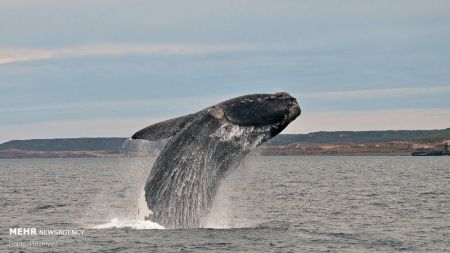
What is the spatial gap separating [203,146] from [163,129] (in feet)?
4.00

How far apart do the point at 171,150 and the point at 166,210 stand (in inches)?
65.5

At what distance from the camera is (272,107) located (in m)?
19.4

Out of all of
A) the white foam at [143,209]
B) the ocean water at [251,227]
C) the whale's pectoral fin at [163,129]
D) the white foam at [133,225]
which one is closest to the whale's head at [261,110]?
the whale's pectoral fin at [163,129]

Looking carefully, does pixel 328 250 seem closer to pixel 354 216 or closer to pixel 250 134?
pixel 250 134

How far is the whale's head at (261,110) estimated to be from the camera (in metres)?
19.2

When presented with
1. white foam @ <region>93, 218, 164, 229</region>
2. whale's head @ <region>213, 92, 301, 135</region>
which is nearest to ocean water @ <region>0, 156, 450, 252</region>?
white foam @ <region>93, 218, 164, 229</region>

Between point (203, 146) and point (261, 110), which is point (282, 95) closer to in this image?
point (261, 110)

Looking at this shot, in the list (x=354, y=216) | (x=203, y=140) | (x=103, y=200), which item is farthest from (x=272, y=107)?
(x=103, y=200)

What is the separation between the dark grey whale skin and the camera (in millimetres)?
19344

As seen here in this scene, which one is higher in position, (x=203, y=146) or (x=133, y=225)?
(x=203, y=146)

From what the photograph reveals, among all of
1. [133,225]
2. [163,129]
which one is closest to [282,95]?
[163,129]

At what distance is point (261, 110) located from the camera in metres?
19.3

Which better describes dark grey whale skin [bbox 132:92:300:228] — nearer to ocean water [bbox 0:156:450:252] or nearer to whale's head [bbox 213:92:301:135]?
whale's head [bbox 213:92:301:135]

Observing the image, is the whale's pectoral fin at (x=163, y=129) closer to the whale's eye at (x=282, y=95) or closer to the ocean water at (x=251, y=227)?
the ocean water at (x=251, y=227)
